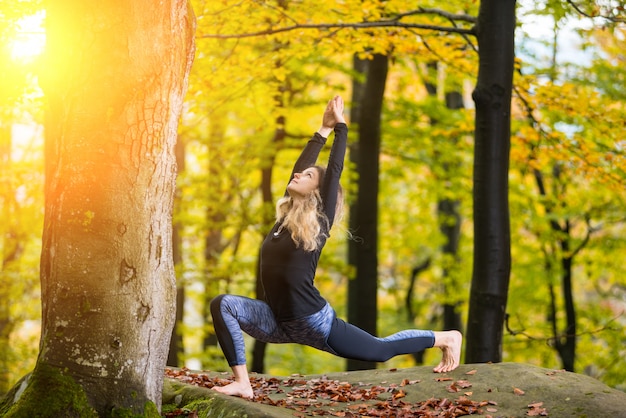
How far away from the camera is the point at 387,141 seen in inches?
549

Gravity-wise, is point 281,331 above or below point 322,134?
below

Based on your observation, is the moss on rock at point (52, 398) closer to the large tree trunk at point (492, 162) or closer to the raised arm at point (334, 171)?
the raised arm at point (334, 171)

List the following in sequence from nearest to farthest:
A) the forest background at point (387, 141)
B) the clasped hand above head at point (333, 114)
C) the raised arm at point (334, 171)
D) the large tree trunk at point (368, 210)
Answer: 1. the raised arm at point (334, 171)
2. the clasped hand above head at point (333, 114)
3. the forest background at point (387, 141)
4. the large tree trunk at point (368, 210)

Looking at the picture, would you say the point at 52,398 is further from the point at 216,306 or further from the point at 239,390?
the point at 239,390

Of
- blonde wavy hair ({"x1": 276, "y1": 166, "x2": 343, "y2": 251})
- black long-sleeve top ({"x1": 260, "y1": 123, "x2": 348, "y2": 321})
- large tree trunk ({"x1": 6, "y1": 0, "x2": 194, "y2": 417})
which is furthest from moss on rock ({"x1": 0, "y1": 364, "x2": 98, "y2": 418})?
blonde wavy hair ({"x1": 276, "y1": 166, "x2": 343, "y2": 251})

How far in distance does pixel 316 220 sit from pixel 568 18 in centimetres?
528

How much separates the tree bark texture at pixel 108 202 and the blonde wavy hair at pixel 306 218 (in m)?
0.98

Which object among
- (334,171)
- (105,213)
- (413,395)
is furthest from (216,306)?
(413,395)

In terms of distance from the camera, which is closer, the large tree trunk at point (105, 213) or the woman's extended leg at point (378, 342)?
the large tree trunk at point (105, 213)

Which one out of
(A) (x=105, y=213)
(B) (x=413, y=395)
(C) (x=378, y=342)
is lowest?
(B) (x=413, y=395)

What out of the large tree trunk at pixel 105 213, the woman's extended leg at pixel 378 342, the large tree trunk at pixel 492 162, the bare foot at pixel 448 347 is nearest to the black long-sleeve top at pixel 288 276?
the woman's extended leg at pixel 378 342

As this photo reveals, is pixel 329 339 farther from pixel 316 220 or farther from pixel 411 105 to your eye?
pixel 411 105

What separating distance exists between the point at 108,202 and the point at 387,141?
1046cm

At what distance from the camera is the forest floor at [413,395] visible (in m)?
4.81
